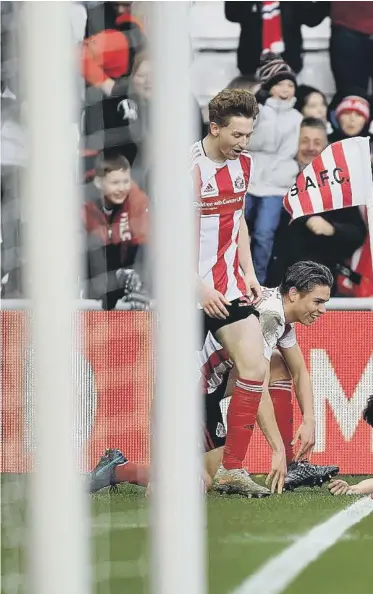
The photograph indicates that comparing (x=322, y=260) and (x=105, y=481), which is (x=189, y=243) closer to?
(x=105, y=481)

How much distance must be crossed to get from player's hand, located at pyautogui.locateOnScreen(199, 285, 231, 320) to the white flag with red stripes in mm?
217

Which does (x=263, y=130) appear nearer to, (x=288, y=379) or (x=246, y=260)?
(x=246, y=260)

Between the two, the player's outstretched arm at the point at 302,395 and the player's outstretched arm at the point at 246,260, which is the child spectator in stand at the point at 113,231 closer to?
the player's outstretched arm at the point at 246,260

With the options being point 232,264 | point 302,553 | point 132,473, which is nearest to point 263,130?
point 232,264

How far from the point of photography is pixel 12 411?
49.3 inches

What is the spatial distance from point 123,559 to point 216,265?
575 millimetres

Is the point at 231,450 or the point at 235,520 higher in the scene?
the point at 231,450

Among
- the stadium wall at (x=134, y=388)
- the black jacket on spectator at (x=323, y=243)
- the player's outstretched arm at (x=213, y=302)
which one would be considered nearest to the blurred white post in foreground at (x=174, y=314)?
the stadium wall at (x=134, y=388)

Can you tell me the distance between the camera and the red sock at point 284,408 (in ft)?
5.48

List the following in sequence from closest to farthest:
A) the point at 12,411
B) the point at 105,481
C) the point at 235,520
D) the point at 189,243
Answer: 1. the point at 189,243
2. the point at 12,411
3. the point at 105,481
4. the point at 235,520

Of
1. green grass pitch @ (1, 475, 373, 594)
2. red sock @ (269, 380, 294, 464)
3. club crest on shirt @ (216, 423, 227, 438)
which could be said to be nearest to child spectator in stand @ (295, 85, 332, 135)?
red sock @ (269, 380, 294, 464)

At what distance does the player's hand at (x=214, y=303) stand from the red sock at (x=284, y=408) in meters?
0.18

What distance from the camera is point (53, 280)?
2.69ft

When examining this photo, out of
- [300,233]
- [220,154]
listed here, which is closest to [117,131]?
[220,154]
